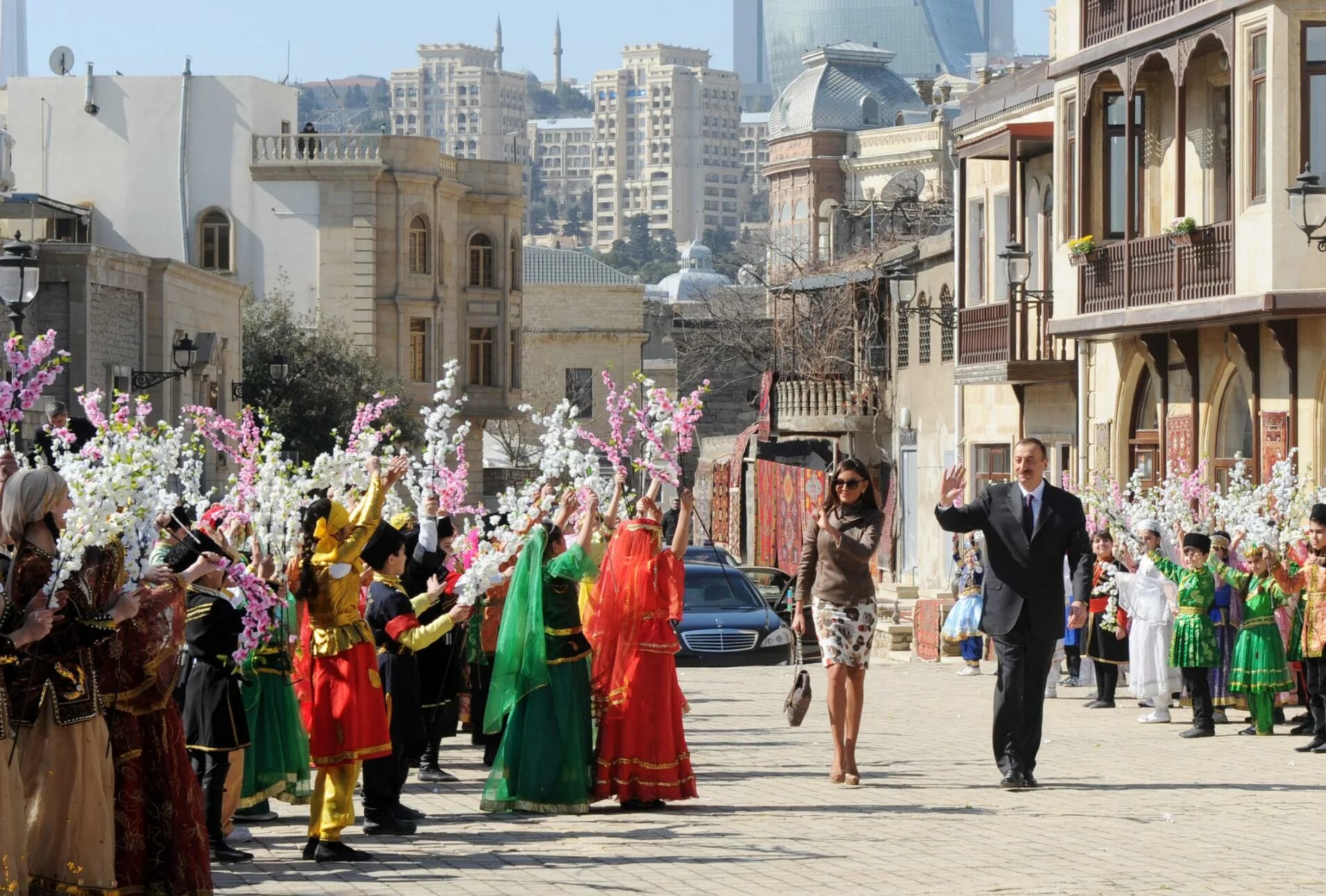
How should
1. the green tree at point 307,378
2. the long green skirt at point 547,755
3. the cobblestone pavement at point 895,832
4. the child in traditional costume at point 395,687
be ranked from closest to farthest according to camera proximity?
the cobblestone pavement at point 895,832 → the child in traditional costume at point 395,687 → the long green skirt at point 547,755 → the green tree at point 307,378

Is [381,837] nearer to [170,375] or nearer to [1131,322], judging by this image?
[1131,322]

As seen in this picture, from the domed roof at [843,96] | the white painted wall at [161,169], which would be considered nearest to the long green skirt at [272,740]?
the white painted wall at [161,169]

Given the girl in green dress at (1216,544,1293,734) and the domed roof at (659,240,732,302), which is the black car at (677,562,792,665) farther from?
the domed roof at (659,240,732,302)

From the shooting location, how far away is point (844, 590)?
14039 millimetres

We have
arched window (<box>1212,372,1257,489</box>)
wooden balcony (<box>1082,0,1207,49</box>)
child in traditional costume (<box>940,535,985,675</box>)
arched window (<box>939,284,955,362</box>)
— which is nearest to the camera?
child in traditional costume (<box>940,535,985,675</box>)

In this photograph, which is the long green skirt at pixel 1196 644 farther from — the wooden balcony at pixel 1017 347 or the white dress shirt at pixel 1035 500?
the wooden balcony at pixel 1017 347

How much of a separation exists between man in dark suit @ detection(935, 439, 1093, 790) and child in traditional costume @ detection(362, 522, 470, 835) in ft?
11.1

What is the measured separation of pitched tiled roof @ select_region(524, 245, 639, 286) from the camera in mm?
100875

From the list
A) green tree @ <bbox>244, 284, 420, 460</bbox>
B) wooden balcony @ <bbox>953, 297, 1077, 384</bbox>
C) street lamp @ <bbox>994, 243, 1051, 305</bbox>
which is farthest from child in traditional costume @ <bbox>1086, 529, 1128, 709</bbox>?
green tree @ <bbox>244, 284, 420, 460</bbox>

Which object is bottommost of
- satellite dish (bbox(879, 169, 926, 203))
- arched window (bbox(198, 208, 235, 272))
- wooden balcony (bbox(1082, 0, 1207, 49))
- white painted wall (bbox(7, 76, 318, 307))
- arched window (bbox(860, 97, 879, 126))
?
wooden balcony (bbox(1082, 0, 1207, 49))

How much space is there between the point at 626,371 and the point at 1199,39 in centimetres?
6344

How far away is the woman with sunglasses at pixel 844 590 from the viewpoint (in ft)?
45.9

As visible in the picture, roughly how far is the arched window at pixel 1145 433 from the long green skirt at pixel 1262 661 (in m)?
12.2

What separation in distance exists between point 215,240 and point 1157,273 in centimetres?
4082
